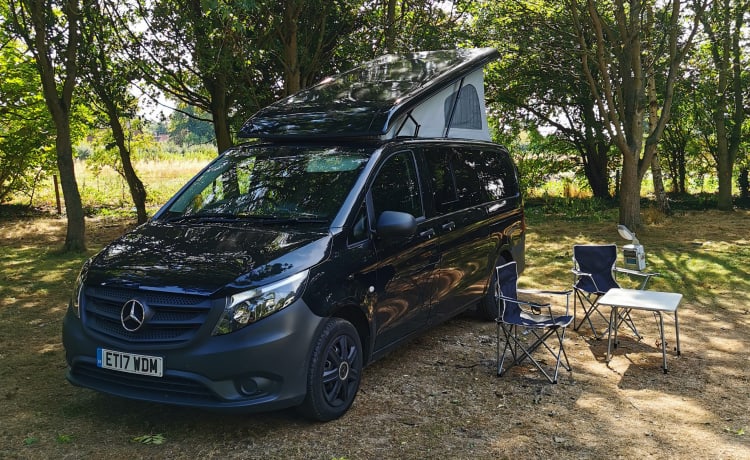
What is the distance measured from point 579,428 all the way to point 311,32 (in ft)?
36.3

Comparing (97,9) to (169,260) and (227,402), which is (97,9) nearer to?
A: (169,260)

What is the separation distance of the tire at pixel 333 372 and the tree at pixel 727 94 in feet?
45.1

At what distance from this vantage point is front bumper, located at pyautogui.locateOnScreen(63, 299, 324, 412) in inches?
157

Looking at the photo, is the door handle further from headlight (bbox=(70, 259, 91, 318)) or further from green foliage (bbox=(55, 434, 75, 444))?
green foliage (bbox=(55, 434, 75, 444))

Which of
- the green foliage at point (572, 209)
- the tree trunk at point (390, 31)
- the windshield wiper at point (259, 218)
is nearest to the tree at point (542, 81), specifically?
the green foliage at point (572, 209)

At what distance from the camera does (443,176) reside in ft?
20.1

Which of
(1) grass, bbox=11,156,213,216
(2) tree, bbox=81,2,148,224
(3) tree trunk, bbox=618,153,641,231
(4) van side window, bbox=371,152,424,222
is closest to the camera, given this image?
(4) van side window, bbox=371,152,424,222

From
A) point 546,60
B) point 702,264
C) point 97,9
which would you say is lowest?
point 702,264

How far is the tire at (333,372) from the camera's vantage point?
4336 mm

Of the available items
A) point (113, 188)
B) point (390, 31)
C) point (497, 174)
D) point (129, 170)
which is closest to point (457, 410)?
point (497, 174)

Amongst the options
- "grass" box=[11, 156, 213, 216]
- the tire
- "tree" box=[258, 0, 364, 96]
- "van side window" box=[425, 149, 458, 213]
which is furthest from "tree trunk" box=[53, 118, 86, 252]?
the tire

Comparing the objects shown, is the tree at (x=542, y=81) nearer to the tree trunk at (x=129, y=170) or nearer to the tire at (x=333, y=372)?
the tree trunk at (x=129, y=170)

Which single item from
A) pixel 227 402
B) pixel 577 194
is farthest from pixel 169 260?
pixel 577 194

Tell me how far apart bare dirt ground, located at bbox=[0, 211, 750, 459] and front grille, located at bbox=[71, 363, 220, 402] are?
0.33 metres
